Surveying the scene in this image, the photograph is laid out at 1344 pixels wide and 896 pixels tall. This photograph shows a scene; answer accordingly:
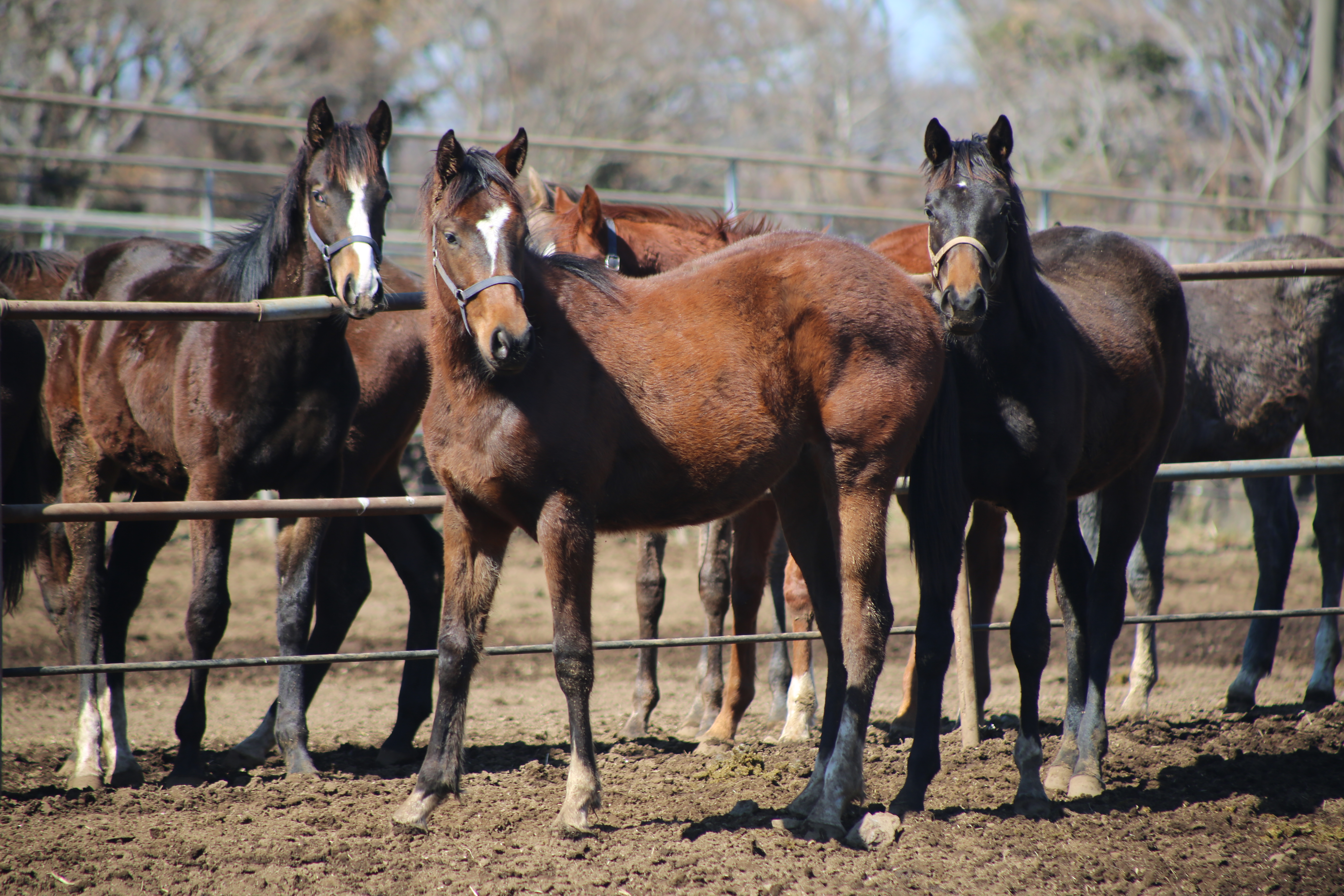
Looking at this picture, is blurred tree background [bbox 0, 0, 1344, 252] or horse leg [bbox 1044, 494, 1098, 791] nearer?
horse leg [bbox 1044, 494, 1098, 791]

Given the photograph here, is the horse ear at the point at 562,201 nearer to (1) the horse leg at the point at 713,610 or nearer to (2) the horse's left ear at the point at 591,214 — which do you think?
(2) the horse's left ear at the point at 591,214

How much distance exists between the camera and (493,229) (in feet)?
9.49

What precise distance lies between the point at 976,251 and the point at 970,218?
0.42 feet

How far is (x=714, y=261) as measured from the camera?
3.42m

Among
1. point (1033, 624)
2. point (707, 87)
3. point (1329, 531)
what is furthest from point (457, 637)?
point (707, 87)

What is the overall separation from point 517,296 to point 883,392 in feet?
3.85

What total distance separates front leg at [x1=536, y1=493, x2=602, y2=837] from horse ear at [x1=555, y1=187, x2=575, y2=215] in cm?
263

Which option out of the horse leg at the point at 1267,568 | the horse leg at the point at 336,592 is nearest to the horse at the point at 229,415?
the horse leg at the point at 336,592

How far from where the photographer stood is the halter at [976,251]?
10.5 feet

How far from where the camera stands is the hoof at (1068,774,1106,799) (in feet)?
11.7

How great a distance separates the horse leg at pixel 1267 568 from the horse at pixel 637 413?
2.98 meters

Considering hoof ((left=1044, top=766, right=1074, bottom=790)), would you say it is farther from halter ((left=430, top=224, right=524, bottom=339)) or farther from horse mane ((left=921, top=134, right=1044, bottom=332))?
halter ((left=430, top=224, right=524, bottom=339))

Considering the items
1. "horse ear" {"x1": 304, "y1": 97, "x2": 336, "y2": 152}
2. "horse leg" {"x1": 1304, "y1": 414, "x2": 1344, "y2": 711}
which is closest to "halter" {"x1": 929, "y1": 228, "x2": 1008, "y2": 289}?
"horse ear" {"x1": 304, "y1": 97, "x2": 336, "y2": 152}

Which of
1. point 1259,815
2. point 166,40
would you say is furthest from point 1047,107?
point 1259,815
